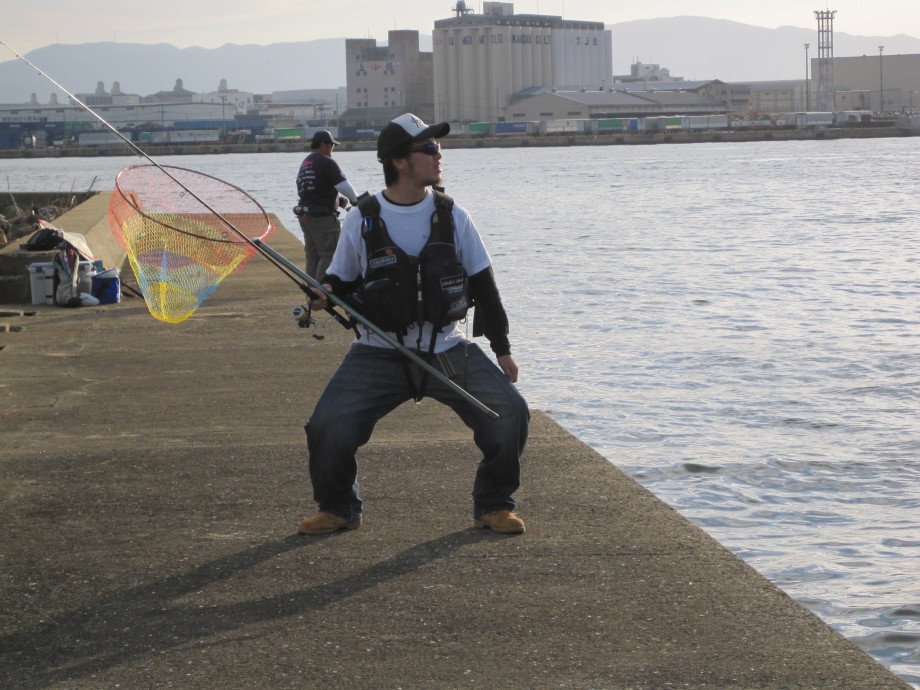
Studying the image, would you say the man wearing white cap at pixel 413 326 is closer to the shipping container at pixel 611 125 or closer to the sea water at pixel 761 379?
the sea water at pixel 761 379

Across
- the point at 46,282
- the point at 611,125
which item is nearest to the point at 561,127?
the point at 611,125

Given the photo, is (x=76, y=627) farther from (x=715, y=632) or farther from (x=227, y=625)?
(x=715, y=632)

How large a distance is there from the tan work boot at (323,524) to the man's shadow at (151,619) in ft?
0.70

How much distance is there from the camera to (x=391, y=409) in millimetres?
5141

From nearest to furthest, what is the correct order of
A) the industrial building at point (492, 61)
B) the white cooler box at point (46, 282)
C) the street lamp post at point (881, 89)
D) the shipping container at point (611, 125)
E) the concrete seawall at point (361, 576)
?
the concrete seawall at point (361, 576), the white cooler box at point (46, 282), the shipping container at point (611, 125), the street lamp post at point (881, 89), the industrial building at point (492, 61)

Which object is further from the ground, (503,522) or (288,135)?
(288,135)

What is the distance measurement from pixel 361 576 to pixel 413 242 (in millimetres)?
1222

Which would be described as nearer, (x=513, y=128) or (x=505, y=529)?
(x=505, y=529)

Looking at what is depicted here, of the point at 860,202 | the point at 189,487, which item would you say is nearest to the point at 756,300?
the point at 189,487

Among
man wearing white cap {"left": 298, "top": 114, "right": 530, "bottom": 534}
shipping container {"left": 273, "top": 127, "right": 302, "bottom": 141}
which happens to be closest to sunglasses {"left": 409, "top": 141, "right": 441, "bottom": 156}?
man wearing white cap {"left": 298, "top": 114, "right": 530, "bottom": 534}

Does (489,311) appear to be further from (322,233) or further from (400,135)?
(322,233)

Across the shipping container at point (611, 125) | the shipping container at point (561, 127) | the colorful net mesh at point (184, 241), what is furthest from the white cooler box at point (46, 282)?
the shipping container at point (611, 125)

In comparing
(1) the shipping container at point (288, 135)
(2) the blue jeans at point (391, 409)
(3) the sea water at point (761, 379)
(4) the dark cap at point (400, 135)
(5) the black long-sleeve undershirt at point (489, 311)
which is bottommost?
(3) the sea water at point (761, 379)

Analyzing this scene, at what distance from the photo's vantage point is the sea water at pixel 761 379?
257 inches
